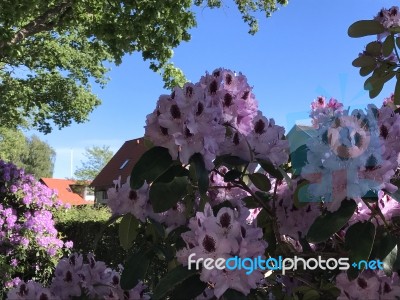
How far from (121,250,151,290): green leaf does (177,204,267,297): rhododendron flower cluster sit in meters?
0.31

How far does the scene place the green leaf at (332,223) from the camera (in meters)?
1.13

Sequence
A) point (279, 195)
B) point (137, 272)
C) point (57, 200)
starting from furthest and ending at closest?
point (57, 200), point (279, 195), point (137, 272)

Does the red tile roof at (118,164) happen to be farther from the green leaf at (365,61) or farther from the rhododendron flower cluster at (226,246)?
the rhododendron flower cluster at (226,246)

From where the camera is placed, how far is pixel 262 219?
1601 millimetres

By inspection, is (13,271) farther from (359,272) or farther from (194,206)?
(359,272)

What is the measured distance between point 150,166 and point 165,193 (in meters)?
0.09

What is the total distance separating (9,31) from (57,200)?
2783 mm

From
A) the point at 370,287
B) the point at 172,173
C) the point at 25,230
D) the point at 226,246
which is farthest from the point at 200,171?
the point at 25,230

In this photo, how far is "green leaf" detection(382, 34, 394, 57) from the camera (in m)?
1.90

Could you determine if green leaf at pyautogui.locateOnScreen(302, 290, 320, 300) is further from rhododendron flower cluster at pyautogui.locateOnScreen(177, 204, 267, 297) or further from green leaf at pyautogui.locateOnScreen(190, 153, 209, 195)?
green leaf at pyautogui.locateOnScreen(190, 153, 209, 195)

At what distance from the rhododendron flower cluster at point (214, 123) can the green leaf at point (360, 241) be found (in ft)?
1.09

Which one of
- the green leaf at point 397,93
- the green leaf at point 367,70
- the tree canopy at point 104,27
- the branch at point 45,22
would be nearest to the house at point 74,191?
the tree canopy at point 104,27

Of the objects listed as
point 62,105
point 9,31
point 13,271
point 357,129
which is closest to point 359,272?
point 357,129

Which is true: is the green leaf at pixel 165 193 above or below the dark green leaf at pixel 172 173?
below
